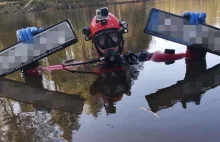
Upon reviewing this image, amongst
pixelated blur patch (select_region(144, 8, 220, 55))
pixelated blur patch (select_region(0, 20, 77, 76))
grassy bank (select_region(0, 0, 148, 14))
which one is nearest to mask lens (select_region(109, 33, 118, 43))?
pixelated blur patch (select_region(144, 8, 220, 55))

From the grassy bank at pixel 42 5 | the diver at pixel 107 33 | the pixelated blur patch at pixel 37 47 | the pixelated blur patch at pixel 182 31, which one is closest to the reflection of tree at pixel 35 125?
the pixelated blur patch at pixel 37 47

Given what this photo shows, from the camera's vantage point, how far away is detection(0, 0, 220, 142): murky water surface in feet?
14.0

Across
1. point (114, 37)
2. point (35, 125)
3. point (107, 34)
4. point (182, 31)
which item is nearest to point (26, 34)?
point (107, 34)

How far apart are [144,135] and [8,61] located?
453 centimetres

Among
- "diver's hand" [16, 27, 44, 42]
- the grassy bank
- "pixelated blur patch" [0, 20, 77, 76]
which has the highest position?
"diver's hand" [16, 27, 44, 42]

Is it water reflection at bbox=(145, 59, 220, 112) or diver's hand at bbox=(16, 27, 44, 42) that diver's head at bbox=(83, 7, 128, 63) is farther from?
water reflection at bbox=(145, 59, 220, 112)

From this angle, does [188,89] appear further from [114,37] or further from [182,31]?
[114,37]

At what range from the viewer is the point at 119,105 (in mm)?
5352

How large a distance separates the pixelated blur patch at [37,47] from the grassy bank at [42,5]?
120ft

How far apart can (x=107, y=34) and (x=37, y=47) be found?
65.2 inches

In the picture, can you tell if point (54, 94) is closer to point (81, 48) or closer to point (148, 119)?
point (148, 119)

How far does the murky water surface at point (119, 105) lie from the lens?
4.27 metres

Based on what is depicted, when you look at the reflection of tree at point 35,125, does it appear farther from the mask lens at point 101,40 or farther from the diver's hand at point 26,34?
the mask lens at point 101,40

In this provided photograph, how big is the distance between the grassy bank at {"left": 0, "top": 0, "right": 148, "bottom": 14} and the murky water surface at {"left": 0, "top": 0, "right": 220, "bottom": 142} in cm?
3712
